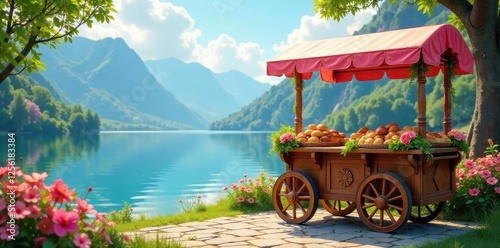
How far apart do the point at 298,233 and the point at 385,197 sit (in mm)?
1288

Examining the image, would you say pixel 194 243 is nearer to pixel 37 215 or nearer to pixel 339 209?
pixel 339 209

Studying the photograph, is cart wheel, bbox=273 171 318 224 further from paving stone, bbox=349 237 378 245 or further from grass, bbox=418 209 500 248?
grass, bbox=418 209 500 248

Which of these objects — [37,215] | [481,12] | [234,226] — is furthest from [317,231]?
[481,12]

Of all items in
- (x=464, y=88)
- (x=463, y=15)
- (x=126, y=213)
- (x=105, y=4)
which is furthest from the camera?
(x=464, y=88)

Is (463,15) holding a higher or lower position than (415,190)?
higher

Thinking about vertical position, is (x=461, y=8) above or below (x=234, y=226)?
above

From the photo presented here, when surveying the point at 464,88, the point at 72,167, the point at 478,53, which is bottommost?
the point at 72,167

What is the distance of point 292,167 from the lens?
29.2 feet

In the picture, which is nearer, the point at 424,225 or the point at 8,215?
the point at 8,215

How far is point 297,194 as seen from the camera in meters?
8.53

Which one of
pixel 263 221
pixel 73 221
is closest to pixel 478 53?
pixel 263 221

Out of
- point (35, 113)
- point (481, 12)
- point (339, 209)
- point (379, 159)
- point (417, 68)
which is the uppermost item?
point (35, 113)

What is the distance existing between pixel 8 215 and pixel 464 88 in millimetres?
73682

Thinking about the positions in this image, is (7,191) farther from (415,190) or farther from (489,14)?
(489,14)
